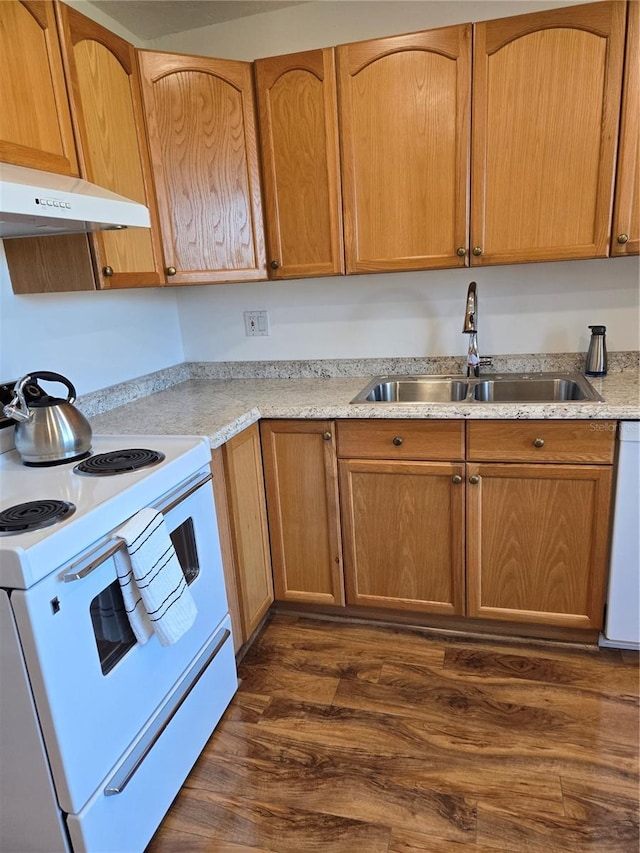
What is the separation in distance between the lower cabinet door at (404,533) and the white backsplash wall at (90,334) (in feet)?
3.25

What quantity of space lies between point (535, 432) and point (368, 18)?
5.61 feet

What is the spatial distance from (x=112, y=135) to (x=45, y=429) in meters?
1.00

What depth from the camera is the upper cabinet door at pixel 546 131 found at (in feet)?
5.71

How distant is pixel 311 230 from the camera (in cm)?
207

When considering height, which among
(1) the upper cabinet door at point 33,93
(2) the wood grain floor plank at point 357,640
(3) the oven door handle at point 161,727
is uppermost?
(1) the upper cabinet door at point 33,93

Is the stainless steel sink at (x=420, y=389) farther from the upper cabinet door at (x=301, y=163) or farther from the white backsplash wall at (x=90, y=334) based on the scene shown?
the white backsplash wall at (x=90, y=334)

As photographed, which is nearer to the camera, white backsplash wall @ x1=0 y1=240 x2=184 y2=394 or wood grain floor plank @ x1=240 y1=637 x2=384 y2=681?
white backsplash wall @ x1=0 y1=240 x2=184 y2=394

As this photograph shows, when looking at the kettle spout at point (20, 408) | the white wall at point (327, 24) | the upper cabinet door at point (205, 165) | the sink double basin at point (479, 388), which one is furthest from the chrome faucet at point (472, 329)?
the kettle spout at point (20, 408)

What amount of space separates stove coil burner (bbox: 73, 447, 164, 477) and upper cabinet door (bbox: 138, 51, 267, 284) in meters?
0.84

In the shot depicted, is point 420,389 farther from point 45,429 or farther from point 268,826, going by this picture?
point 268,826

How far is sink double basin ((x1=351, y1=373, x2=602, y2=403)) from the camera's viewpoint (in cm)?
214

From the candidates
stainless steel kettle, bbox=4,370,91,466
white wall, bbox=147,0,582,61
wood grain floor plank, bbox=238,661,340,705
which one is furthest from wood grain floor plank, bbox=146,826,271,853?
white wall, bbox=147,0,582,61

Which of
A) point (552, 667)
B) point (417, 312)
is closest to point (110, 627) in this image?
point (552, 667)

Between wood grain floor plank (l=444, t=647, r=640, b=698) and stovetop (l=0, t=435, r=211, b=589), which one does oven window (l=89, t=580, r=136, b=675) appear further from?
wood grain floor plank (l=444, t=647, r=640, b=698)
